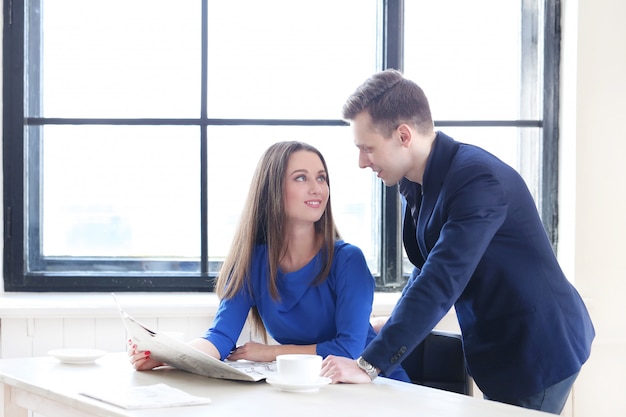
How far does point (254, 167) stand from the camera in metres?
3.27

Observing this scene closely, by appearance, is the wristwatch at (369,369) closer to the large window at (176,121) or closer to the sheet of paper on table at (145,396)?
the sheet of paper on table at (145,396)

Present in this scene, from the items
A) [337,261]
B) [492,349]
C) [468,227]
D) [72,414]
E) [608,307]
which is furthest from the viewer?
[608,307]

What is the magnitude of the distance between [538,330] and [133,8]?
207 cm

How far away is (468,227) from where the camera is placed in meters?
1.83

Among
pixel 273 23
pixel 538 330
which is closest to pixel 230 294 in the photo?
pixel 538 330

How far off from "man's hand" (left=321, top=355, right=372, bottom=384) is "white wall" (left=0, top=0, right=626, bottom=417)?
1.62 m

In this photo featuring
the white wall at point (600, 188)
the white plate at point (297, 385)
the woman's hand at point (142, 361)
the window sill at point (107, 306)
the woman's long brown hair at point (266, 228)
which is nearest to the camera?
the white plate at point (297, 385)

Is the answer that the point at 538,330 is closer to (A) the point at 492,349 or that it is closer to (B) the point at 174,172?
(A) the point at 492,349

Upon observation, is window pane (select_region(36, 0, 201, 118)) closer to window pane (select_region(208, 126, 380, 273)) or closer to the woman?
window pane (select_region(208, 126, 380, 273))

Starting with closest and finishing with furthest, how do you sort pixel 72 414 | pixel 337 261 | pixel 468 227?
pixel 72 414
pixel 468 227
pixel 337 261

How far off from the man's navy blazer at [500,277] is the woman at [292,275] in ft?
0.94

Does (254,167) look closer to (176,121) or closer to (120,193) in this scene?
(176,121)

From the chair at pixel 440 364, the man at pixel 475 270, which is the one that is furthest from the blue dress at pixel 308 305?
the man at pixel 475 270

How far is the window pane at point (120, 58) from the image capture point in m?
3.22
